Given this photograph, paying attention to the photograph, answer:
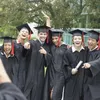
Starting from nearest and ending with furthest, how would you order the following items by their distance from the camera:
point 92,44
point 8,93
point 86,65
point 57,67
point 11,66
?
point 8,93 < point 86,65 < point 92,44 < point 11,66 < point 57,67

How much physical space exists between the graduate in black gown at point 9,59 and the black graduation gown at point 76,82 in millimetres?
1015

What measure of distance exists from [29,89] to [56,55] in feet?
2.74

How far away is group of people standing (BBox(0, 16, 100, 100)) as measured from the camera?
5.54 meters

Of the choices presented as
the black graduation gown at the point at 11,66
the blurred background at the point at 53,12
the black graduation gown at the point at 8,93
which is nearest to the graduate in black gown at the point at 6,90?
the black graduation gown at the point at 8,93

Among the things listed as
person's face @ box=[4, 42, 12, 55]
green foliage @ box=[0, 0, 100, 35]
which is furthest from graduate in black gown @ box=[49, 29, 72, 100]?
green foliage @ box=[0, 0, 100, 35]

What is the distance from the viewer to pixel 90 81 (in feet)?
18.1

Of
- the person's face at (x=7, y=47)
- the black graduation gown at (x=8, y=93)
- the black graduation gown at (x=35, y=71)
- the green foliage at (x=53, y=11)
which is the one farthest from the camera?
the green foliage at (x=53, y=11)

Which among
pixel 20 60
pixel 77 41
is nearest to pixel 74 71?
pixel 77 41

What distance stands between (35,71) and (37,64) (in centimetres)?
15

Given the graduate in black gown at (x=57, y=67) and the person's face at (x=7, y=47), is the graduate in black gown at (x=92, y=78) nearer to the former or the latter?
the graduate in black gown at (x=57, y=67)

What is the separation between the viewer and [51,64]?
19.7 ft

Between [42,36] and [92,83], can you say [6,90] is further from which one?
[42,36]

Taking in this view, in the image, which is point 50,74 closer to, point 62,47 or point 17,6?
point 62,47

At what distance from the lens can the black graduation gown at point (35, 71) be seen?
230 inches
